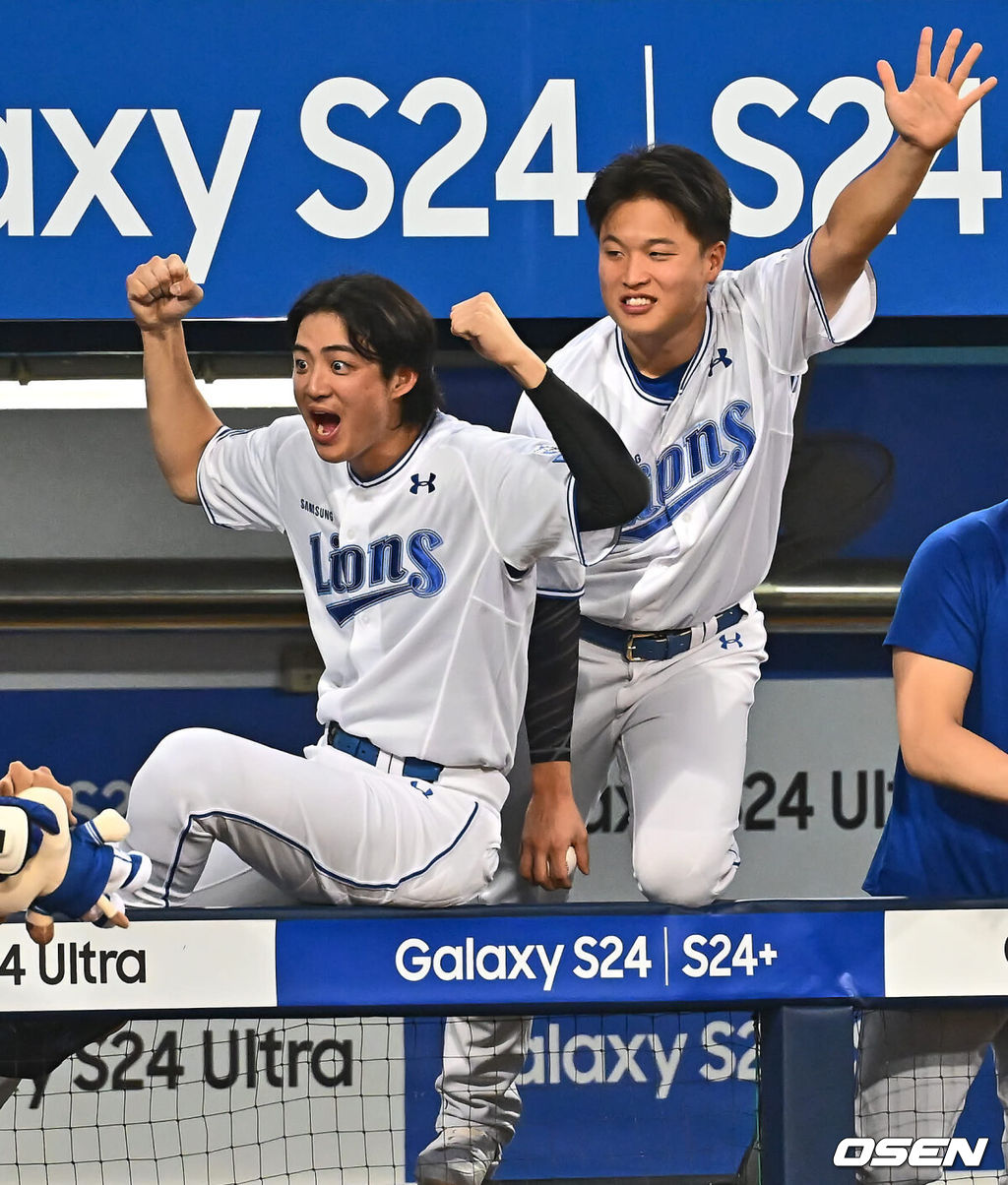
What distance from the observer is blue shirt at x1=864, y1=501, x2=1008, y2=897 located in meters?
1.81

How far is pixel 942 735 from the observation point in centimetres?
176

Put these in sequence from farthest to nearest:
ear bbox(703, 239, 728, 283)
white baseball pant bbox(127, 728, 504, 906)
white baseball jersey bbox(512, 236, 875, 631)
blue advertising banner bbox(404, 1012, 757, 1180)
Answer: blue advertising banner bbox(404, 1012, 757, 1180) → white baseball jersey bbox(512, 236, 875, 631) → ear bbox(703, 239, 728, 283) → white baseball pant bbox(127, 728, 504, 906)

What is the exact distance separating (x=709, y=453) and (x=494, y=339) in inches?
25.1

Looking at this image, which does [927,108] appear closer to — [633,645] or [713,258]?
[713,258]

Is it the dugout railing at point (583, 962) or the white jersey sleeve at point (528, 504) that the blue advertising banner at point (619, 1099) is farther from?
the dugout railing at point (583, 962)

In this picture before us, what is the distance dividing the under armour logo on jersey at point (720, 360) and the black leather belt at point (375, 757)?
0.77m


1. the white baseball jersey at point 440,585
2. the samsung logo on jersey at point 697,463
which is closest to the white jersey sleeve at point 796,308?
the samsung logo on jersey at point 697,463

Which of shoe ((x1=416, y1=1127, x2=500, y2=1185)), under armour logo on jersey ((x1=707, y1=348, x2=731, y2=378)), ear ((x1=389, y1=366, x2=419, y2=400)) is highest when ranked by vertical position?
under armour logo on jersey ((x1=707, y1=348, x2=731, y2=378))

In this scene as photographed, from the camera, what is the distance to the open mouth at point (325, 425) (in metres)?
1.90

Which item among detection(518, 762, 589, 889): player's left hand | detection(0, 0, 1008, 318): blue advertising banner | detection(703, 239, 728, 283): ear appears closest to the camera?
detection(518, 762, 589, 889): player's left hand

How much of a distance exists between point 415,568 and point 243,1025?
163 centimetres

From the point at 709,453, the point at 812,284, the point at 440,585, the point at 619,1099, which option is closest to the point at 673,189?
the point at 812,284

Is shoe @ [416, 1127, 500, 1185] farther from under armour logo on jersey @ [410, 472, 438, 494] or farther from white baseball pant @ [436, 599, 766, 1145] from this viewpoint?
under armour logo on jersey @ [410, 472, 438, 494]

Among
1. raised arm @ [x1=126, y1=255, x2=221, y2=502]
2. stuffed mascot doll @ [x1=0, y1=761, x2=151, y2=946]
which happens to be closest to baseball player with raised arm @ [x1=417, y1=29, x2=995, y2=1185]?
raised arm @ [x1=126, y1=255, x2=221, y2=502]
